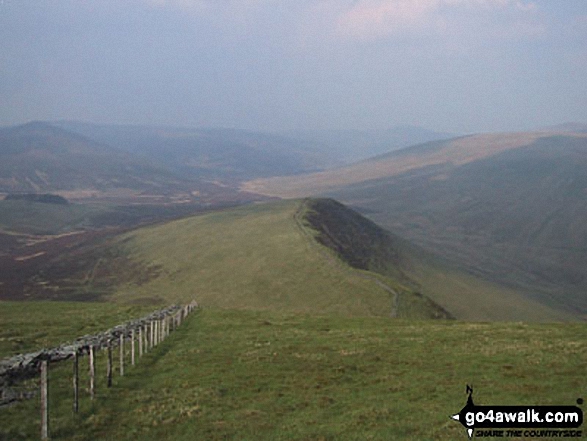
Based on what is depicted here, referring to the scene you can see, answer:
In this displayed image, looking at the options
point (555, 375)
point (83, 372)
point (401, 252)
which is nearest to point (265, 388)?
point (83, 372)

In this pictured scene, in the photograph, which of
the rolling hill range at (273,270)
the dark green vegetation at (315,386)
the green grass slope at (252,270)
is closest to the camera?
the dark green vegetation at (315,386)

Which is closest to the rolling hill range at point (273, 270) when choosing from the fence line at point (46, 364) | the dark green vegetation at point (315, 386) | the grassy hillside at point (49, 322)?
the grassy hillside at point (49, 322)

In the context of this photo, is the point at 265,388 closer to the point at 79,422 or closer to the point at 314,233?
the point at 79,422

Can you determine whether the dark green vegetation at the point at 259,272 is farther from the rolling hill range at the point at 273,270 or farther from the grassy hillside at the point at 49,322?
the grassy hillside at the point at 49,322

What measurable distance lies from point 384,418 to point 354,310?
45.9m

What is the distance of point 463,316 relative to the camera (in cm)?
9131

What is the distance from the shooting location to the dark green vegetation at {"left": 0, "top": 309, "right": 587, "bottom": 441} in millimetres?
17484

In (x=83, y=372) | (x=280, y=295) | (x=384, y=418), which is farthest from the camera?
(x=280, y=295)

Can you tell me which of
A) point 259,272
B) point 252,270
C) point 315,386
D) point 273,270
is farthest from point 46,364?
point 252,270

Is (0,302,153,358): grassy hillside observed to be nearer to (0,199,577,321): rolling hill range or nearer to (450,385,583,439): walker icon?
(0,199,577,321): rolling hill range

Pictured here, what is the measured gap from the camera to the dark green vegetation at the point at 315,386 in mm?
17484

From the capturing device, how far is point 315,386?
74.8ft

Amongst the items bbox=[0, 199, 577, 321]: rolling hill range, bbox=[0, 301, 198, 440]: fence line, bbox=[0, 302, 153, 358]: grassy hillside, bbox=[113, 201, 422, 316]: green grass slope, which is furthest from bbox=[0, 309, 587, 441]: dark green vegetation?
bbox=[113, 201, 422, 316]: green grass slope

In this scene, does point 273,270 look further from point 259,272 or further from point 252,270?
point 252,270
